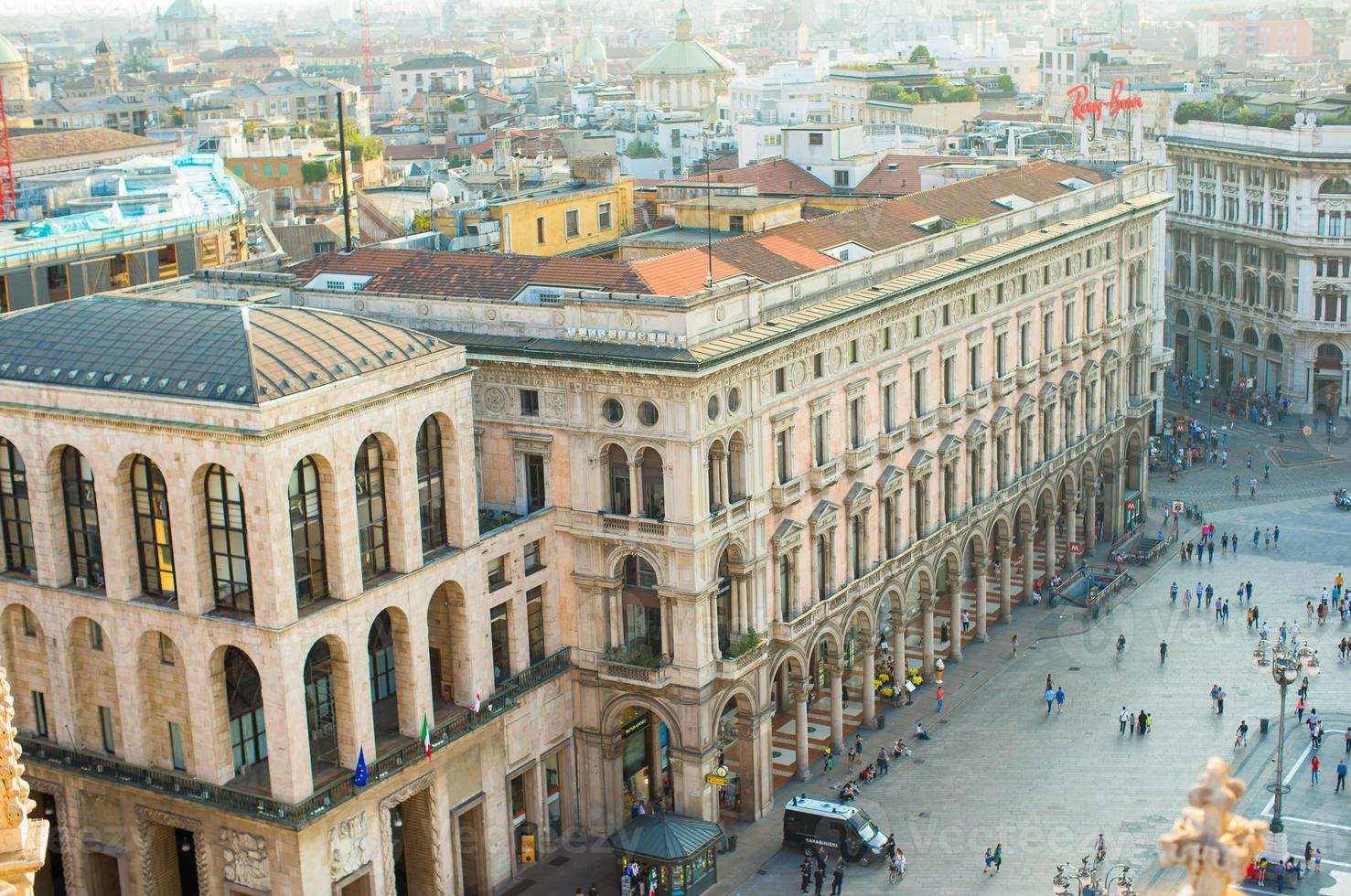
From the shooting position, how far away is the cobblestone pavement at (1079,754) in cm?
6900

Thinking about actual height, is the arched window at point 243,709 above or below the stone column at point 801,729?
above

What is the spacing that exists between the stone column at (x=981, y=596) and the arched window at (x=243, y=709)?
40848 mm

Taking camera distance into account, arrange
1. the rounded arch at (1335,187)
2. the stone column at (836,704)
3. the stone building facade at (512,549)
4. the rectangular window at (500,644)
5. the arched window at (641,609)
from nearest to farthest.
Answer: the stone building facade at (512,549)
the rectangular window at (500,644)
the arched window at (641,609)
the stone column at (836,704)
the rounded arch at (1335,187)

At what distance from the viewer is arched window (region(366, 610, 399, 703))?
66000 mm

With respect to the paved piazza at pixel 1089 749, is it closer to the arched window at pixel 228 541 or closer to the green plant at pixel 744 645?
the green plant at pixel 744 645

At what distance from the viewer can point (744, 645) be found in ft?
232

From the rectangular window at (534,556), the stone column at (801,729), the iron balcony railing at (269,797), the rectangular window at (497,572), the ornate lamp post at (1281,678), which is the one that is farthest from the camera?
the stone column at (801,729)

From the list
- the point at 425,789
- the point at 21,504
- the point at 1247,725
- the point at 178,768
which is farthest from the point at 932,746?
the point at 21,504

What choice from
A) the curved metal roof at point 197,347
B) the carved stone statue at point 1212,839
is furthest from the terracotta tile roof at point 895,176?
the carved stone statue at point 1212,839

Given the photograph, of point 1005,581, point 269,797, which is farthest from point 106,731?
point 1005,581

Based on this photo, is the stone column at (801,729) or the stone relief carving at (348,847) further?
the stone column at (801,729)

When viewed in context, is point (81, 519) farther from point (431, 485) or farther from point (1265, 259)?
point (1265, 259)

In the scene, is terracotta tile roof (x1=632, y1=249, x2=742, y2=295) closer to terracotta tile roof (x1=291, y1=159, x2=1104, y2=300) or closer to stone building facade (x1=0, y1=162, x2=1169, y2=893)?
terracotta tile roof (x1=291, y1=159, x2=1104, y2=300)

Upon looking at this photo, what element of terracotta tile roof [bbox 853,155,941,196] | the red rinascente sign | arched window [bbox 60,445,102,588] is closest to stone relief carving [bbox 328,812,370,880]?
arched window [bbox 60,445,102,588]
